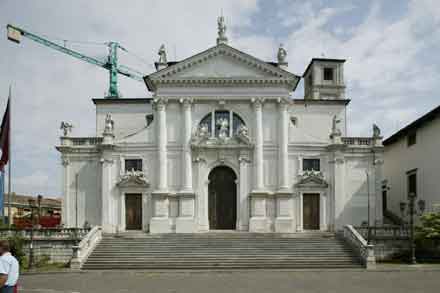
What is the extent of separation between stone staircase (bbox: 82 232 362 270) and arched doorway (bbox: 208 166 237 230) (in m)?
2.90

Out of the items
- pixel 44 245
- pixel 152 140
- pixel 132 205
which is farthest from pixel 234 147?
pixel 44 245

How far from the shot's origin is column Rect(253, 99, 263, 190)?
36.8m

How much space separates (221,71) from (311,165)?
31.1 feet

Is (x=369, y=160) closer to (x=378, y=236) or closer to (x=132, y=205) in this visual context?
(x=378, y=236)

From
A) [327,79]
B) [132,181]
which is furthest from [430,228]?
[327,79]

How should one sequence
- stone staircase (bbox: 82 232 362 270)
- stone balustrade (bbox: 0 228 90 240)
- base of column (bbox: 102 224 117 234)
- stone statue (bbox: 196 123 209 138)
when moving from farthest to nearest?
1. stone statue (bbox: 196 123 209 138)
2. base of column (bbox: 102 224 117 234)
3. stone balustrade (bbox: 0 228 90 240)
4. stone staircase (bbox: 82 232 362 270)

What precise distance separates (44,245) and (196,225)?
10.2 meters

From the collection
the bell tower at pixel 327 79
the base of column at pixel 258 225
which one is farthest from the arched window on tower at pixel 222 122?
the bell tower at pixel 327 79

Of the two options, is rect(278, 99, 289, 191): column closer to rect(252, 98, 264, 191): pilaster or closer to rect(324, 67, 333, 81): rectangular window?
rect(252, 98, 264, 191): pilaster

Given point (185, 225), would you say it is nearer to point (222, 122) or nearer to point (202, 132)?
point (202, 132)

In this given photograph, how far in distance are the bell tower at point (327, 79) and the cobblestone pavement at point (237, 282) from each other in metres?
25.4

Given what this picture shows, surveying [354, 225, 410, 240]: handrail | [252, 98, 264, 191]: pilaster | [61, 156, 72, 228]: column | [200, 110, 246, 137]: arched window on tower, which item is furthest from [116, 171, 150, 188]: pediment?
[354, 225, 410, 240]: handrail

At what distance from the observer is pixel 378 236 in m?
31.8

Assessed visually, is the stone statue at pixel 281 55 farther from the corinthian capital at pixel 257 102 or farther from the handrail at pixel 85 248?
the handrail at pixel 85 248
